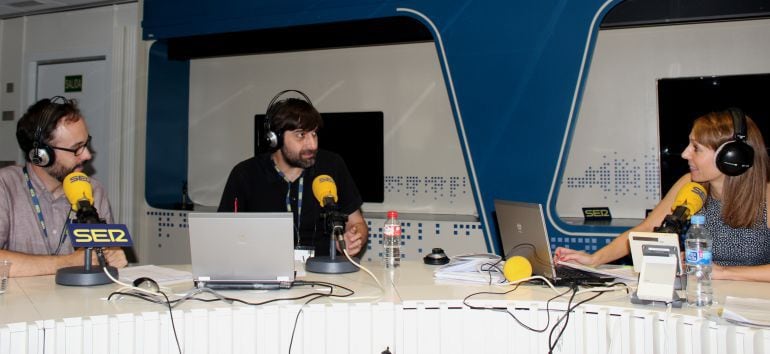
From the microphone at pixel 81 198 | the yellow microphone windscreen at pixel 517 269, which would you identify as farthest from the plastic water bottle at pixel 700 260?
the microphone at pixel 81 198

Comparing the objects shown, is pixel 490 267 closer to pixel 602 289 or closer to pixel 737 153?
pixel 602 289

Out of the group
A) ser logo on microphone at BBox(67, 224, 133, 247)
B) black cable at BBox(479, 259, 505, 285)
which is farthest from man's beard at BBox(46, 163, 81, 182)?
black cable at BBox(479, 259, 505, 285)

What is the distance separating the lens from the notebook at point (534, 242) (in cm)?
189

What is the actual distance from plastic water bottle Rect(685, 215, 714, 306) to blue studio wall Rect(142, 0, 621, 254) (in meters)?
1.83

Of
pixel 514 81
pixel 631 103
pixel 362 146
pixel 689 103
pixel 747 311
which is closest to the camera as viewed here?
pixel 747 311

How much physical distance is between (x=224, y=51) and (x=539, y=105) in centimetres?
271

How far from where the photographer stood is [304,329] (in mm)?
1702

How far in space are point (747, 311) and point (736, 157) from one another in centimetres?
68

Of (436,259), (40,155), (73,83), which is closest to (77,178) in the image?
(40,155)

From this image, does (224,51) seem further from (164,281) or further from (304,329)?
(304,329)

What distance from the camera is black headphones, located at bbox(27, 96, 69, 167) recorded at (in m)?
2.24

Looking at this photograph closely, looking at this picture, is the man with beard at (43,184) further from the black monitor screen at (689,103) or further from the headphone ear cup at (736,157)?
the black monitor screen at (689,103)

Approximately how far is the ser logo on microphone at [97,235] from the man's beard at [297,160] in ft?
3.28

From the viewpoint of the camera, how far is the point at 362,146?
4652 millimetres
